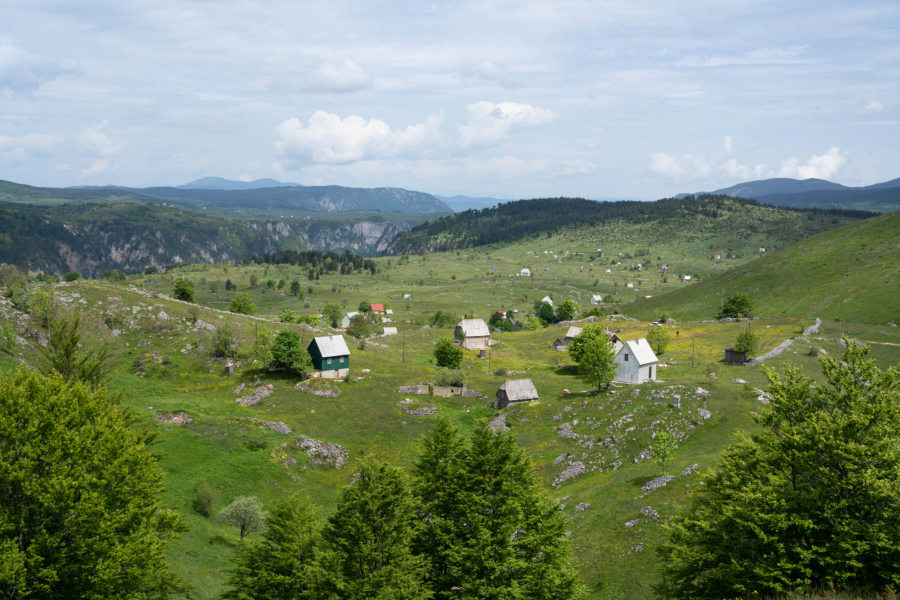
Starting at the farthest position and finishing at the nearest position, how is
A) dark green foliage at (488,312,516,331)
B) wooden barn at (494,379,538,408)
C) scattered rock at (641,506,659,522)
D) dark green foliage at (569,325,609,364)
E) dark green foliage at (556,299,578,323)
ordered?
dark green foliage at (556,299,578,323)
dark green foliage at (488,312,516,331)
dark green foliage at (569,325,609,364)
wooden barn at (494,379,538,408)
scattered rock at (641,506,659,522)

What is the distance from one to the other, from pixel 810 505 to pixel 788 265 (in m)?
197

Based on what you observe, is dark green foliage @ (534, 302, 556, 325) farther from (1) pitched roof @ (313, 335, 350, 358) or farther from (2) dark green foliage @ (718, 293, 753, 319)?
(1) pitched roof @ (313, 335, 350, 358)

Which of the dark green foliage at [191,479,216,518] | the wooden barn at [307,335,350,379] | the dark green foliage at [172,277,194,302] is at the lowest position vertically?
the dark green foliage at [191,479,216,518]

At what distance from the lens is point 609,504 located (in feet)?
158

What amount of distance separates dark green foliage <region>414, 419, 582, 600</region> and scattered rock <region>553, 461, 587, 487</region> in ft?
86.9

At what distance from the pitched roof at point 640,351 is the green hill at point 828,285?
8036cm

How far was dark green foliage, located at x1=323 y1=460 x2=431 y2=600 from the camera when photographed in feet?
90.6

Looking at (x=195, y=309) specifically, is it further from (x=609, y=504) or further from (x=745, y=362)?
(x=745, y=362)

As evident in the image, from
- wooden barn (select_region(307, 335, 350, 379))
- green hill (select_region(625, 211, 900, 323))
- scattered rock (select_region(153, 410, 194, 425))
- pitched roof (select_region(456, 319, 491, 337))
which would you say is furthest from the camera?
green hill (select_region(625, 211, 900, 323))

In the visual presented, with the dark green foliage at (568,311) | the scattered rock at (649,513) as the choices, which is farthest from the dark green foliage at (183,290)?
the scattered rock at (649,513)

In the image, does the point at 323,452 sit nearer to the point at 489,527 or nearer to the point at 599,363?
the point at 489,527

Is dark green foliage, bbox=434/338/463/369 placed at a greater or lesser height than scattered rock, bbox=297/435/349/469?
greater

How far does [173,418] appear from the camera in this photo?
6450 cm

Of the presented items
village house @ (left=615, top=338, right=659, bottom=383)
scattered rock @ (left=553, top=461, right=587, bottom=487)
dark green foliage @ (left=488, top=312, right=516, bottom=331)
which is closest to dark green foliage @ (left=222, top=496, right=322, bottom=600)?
scattered rock @ (left=553, top=461, right=587, bottom=487)
